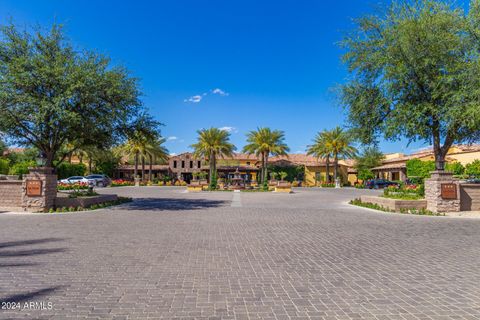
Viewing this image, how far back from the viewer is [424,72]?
52.5 feet

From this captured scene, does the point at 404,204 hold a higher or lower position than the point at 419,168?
→ lower

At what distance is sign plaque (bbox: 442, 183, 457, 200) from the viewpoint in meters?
15.6

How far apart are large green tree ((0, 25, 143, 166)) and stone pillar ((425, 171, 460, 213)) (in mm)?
16693

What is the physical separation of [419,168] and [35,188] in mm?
46166

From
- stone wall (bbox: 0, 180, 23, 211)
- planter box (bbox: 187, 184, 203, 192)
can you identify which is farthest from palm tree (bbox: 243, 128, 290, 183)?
stone wall (bbox: 0, 180, 23, 211)

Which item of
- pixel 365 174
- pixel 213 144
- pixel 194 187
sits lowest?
pixel 194 187

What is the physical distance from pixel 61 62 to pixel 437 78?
60.8 feet

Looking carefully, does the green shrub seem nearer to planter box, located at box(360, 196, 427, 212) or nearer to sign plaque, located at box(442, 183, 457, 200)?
planter box, located at box(360, 196, 427, 212)

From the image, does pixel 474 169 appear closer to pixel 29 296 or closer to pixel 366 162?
pixel 366 162

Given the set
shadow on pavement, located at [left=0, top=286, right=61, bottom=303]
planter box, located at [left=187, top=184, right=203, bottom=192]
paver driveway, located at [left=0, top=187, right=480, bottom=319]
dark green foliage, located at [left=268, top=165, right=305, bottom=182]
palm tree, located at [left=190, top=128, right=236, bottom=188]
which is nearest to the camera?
paver driveway, located at [left=0, top=187, right=480, bottom=319]

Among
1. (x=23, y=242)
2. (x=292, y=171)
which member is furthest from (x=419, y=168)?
(x=23, y=242)

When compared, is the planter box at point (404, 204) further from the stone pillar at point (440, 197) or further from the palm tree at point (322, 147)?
the palm tree at point (322, 147)

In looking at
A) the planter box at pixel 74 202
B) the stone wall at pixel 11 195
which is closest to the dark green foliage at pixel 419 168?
the planter box at pixel 74 202

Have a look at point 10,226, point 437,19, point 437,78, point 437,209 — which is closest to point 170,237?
point 10,226
